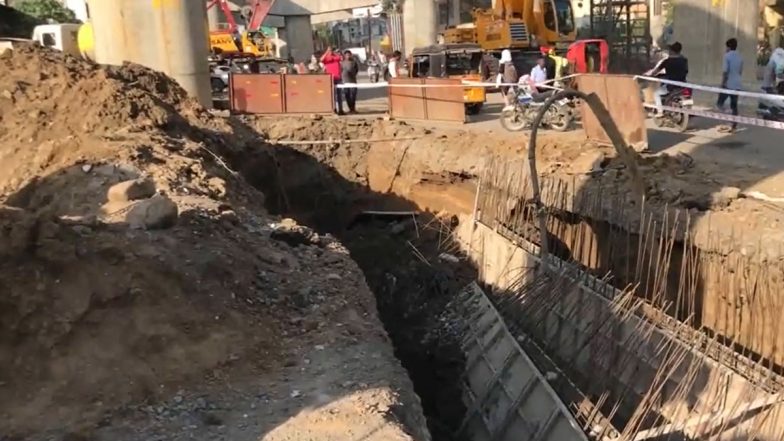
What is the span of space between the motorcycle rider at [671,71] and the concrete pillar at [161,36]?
8.01m

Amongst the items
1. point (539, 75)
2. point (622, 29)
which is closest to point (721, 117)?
point (539, 75)

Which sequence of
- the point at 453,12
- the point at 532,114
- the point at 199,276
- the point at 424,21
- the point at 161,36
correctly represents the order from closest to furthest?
the point at 199,276 → the point at 532,114 → the point at 161,36 → the point at 424,21 → the point at 453,12

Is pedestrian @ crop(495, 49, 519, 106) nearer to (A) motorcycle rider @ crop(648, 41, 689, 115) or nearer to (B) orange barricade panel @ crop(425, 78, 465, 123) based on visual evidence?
(B) orange barricade panel @ crop(425, 78, 465, 123)

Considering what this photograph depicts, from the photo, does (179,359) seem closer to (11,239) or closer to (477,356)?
(11,239)

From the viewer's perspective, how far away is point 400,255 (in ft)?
34.5

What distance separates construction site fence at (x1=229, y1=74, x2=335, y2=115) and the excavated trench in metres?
3.01

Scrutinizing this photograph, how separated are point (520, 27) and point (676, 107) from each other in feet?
24.0

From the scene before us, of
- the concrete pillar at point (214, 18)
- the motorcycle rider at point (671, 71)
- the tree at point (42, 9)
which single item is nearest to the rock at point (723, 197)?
the motorcycle rider at point (671, 71)

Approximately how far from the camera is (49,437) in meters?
4.50

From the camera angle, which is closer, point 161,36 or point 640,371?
point 640,371

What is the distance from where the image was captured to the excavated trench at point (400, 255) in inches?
286

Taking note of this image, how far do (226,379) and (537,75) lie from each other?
11.9 meters

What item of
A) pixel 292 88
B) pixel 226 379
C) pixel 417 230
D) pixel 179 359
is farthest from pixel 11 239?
pixel 292 88

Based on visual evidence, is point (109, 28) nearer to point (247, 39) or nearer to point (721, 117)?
point (721, 117)
